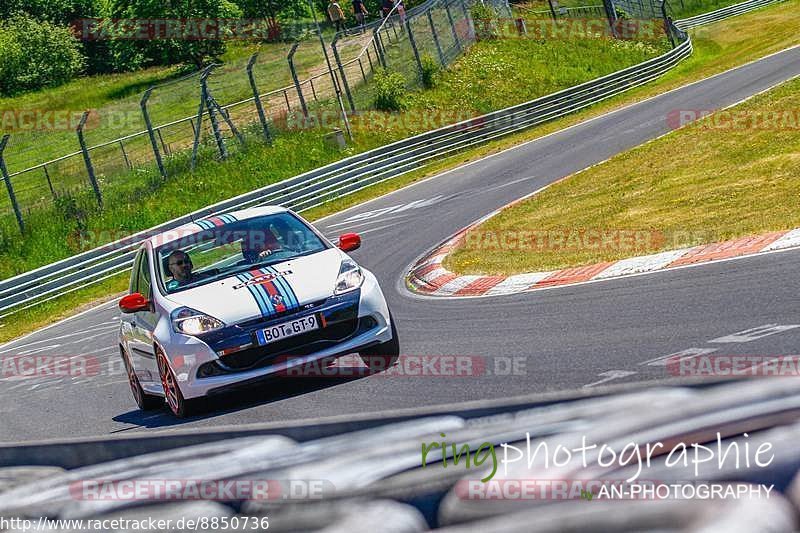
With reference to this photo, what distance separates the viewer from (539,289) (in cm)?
1127

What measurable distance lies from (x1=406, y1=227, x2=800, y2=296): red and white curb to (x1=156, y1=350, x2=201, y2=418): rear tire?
403 cm

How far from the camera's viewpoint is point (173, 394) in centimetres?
889

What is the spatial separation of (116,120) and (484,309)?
23.6 meters

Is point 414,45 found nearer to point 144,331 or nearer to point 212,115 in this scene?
point 212,115

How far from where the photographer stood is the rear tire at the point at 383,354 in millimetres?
8953

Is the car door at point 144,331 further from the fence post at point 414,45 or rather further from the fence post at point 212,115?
the fence post at point 414,45

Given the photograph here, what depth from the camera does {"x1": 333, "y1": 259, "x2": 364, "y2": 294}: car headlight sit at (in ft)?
A: 28.5

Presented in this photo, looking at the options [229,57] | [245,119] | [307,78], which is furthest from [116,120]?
[229,57]

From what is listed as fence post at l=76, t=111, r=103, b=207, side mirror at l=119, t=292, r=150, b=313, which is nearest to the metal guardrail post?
fence post at l=76, t=111, r=103, b=207

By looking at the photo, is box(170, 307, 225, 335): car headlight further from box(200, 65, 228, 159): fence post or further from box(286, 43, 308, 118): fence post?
box(286, 43, 308, 118): fence post

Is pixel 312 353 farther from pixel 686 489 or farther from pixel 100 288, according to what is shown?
pixel 100 288

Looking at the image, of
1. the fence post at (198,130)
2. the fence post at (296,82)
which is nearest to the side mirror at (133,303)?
the fence post at (198,130)

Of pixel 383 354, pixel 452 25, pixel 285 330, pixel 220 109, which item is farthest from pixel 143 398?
pixel 452 25

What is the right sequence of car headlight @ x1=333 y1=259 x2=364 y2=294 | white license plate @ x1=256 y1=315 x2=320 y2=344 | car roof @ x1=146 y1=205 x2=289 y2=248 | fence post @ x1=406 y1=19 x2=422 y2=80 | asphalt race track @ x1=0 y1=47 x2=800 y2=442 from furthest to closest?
fence post @ x1=406 y1=19 x2=422 y2=80 < car roof @ x1=146 y1=205 x2=289 y2=248 < car headlight @ x1=333 y1=259 x2=364 y2=294 < white license plate @ x1=256 y1=315 x2=320 y2=344 < asphalt race track @ x1=0 y1=47 x2=800 y2=442
